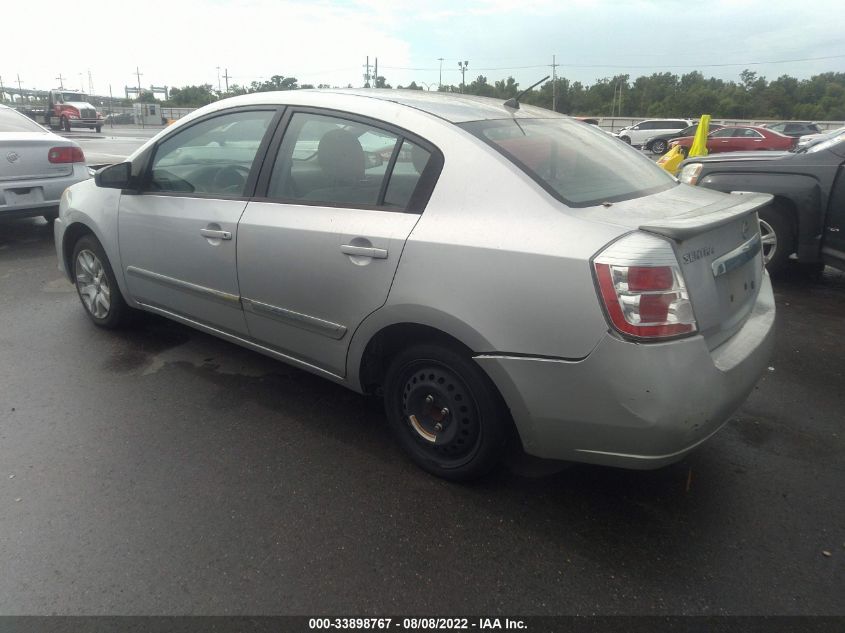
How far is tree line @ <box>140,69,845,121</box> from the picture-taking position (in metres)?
60.2

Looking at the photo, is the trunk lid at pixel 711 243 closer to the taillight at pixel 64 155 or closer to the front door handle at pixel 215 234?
the front door handle at pixel 215 234

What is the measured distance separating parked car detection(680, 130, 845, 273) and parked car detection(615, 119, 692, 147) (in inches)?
1073

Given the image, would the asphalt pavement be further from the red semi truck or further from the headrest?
the red semi truck

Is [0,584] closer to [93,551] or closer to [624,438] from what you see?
[93,551]

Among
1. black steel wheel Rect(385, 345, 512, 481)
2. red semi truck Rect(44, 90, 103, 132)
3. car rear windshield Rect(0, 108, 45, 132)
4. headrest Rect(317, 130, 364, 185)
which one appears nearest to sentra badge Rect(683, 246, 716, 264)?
black steel wheel Rect(385, 345, 512, 481)

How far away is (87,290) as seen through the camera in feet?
15.0

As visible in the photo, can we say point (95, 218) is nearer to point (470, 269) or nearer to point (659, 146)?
point (470, 269)

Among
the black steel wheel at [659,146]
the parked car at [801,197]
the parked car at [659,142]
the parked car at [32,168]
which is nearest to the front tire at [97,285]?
the parked car at [32,168]

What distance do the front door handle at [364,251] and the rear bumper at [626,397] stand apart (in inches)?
25.2

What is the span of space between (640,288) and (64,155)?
288 inches

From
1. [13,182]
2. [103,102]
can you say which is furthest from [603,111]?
[13,182]

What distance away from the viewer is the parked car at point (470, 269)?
220 centimetres

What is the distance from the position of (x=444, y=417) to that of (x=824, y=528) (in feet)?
5.17

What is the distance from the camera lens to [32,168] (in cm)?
693
